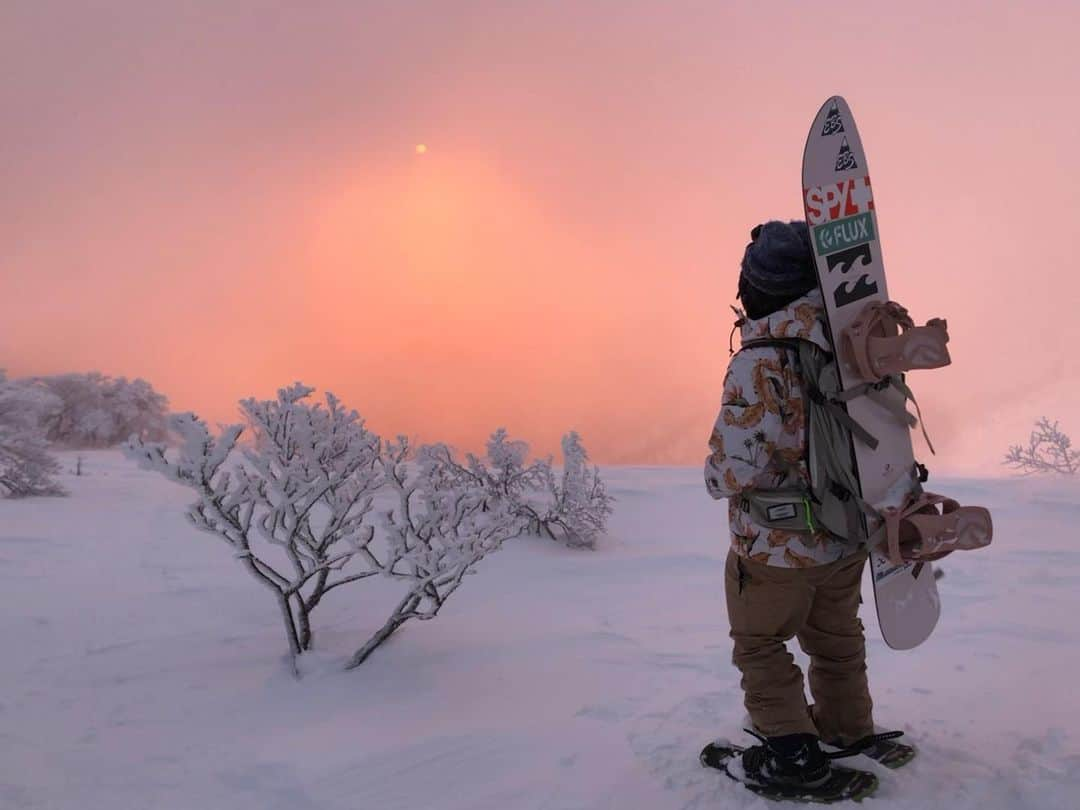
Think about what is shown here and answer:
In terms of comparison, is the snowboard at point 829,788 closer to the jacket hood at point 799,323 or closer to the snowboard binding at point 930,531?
the snowboard binding at point 930,531

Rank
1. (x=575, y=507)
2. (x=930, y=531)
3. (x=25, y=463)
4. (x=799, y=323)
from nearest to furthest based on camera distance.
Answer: (x=930, y=531) → (x=799, y=323) → (x=575, y=507) → (x=25, y=463)

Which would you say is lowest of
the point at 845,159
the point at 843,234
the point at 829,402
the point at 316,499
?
the point at 316,499

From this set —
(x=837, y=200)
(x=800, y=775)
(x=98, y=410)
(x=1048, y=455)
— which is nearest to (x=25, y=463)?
(x=98, y=410)

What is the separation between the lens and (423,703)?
3.20 m

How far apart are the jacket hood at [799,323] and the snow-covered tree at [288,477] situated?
2.18 m

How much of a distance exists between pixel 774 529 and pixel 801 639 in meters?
0.60

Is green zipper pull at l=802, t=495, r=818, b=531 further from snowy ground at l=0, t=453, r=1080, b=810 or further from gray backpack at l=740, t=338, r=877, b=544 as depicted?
snowy ground at l=0, t=453, r=1080, b=810

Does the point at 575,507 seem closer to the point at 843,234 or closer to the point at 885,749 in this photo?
the point at 885,749

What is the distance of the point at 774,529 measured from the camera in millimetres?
2268

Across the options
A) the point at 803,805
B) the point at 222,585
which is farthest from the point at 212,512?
the point at 803,805

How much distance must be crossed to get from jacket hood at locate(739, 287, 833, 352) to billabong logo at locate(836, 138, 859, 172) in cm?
51

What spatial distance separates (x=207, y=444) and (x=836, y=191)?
9.91 ft

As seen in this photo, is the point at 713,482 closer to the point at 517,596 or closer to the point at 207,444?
the point at 207,444

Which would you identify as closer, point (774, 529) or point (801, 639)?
point (774, 529)
